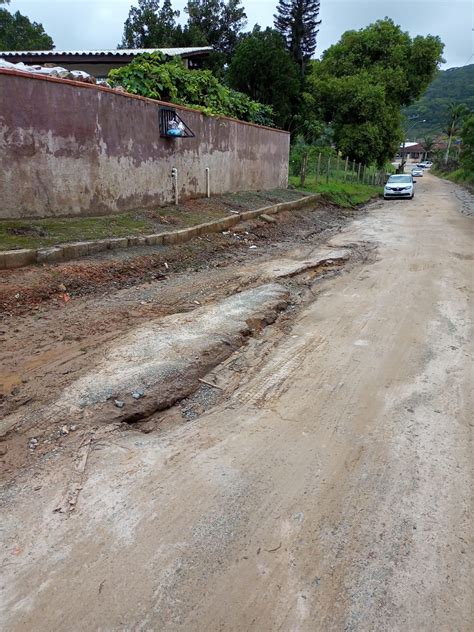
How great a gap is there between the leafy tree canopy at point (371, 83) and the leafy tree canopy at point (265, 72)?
14.9 feet

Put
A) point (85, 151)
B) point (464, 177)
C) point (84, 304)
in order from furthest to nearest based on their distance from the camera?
point (464, 177), point (85, 151), point (84, 304)

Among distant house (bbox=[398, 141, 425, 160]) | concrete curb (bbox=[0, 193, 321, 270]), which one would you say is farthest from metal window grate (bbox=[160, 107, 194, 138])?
distant house (bbox=[398, 141, 425, 160])

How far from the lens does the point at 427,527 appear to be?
7.93 ft

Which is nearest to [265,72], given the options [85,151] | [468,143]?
[85,151]

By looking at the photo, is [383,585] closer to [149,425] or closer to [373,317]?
[149,425]

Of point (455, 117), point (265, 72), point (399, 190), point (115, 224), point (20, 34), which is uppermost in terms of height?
point (20, 34)

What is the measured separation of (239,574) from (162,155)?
928 cm

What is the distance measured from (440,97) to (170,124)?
115635 mm

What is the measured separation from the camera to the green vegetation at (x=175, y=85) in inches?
418

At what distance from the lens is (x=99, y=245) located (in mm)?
6863

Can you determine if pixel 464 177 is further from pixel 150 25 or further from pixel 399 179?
pixel 150 25

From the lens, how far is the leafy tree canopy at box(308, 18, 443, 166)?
29.2 meters

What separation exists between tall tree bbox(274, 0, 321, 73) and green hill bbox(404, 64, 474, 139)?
67.0m

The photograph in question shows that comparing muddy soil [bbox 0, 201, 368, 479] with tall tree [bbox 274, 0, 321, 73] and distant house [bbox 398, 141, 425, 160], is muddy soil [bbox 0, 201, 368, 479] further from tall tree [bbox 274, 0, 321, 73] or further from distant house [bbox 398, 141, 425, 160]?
distant house [bbox 398, 141, 425, 160]
